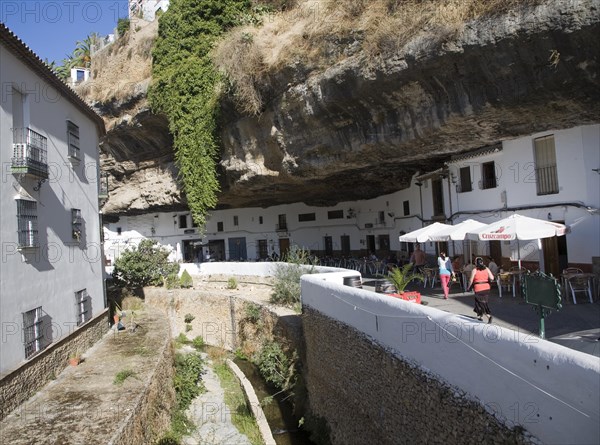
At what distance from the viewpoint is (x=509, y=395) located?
4.77 metres

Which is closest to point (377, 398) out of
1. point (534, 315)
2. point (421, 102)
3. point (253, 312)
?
point (534, 315)

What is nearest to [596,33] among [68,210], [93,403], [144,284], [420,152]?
[420,152]

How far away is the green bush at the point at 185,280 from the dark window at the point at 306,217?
9.32m

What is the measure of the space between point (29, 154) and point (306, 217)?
20.6 meters

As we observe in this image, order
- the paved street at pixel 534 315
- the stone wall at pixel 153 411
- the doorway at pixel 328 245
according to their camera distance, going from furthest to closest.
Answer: the doorway at pixel 328 245 < the stone wall at pixel 153 411 < the paved street at pixel 534 315

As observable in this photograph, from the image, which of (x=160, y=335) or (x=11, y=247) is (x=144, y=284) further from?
(x=11, y=247)

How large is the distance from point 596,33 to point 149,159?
23.7 metres

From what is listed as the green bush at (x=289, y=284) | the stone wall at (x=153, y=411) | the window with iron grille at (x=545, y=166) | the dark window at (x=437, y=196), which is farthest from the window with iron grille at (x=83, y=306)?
the window with iron grille at (x=545, y=166)

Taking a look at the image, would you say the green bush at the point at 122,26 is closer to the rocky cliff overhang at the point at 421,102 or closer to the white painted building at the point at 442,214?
the white painted building at the point at 442,214

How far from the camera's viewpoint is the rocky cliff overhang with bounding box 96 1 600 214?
9125mm

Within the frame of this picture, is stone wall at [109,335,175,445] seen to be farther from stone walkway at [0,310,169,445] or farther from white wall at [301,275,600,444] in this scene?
white wall at [301,275,600,444]

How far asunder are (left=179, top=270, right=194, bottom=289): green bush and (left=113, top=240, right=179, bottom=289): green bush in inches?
35.9

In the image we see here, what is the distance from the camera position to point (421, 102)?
40.0 feet

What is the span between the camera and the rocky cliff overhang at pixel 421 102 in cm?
912
